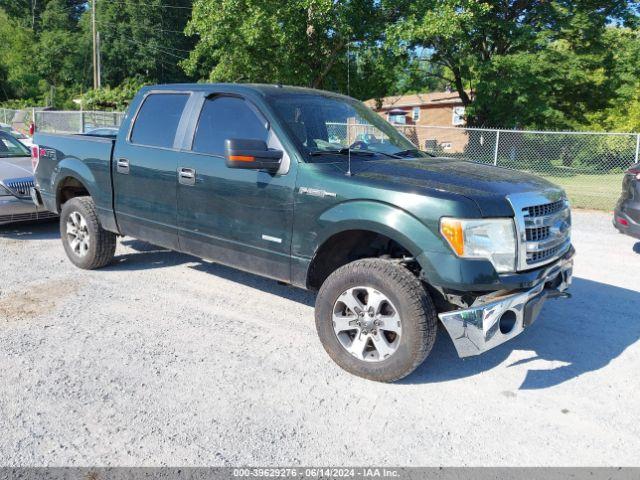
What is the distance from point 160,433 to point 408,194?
2045mm

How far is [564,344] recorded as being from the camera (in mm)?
4496

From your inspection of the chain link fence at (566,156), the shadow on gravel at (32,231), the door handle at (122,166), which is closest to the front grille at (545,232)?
the door handle at (122,166)

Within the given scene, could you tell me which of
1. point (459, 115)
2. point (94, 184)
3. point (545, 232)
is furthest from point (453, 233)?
point (459, 115)

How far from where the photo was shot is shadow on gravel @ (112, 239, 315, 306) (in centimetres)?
562

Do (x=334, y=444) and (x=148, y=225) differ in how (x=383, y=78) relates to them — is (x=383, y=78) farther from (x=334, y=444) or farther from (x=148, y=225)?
(x=334, y=444)

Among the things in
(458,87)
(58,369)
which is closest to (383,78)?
(458,87)

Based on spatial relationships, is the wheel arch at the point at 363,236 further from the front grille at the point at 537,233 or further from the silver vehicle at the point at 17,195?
the silver vehicle at the point at 17,195

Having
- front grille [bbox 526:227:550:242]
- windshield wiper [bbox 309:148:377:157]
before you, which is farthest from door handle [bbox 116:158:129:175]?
front grille [bbox 526:227:550:242]

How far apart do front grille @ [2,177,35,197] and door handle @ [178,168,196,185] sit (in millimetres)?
3952

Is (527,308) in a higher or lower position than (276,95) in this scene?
lower

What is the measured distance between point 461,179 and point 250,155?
1478 millimetres

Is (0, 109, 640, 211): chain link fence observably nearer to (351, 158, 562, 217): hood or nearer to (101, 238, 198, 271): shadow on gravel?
(101, 238, 198, 271): shadow on gravel

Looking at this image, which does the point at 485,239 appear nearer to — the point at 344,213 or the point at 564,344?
the point at 344,213

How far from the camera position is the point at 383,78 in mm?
25391
